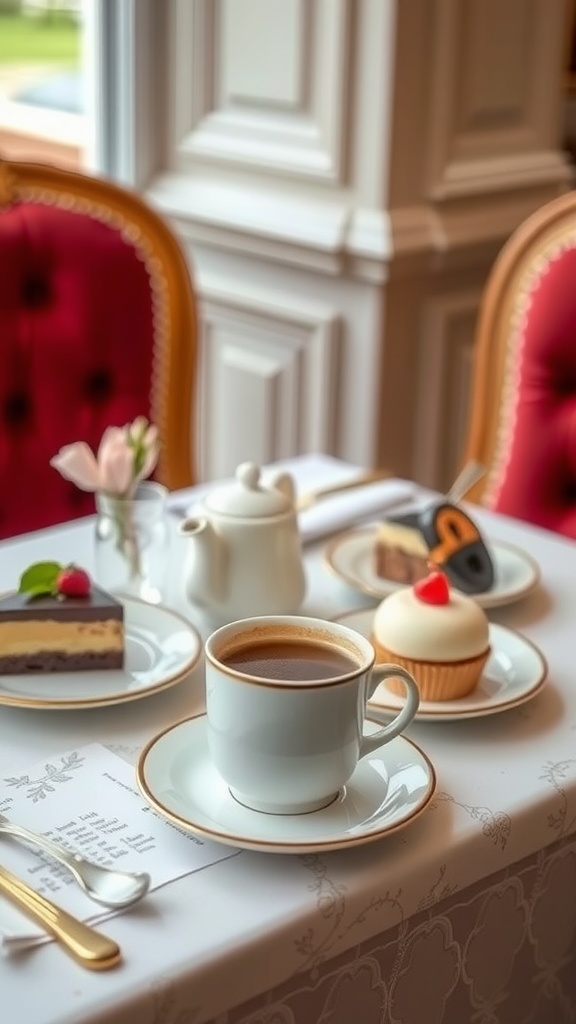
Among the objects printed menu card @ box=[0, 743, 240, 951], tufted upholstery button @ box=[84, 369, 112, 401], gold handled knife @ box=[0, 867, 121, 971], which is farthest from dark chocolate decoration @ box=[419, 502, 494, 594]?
tufted upholstery button @ box=[84, 369, 112, 401]

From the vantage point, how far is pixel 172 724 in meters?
0.85

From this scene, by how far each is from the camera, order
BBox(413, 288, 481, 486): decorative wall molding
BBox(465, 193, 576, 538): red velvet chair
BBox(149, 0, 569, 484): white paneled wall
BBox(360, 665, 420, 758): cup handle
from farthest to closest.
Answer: BBox(413, 288, 481, 486): decorative wall molding < BBox(149, 0, 569, 484): white paneled wall < BBox(465, 193, 576, 538): red velvet chair < BBox(360, 665, 420, 758): cup handle

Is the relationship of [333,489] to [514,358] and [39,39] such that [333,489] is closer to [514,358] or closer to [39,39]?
[514,358]

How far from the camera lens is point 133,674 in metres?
0.90

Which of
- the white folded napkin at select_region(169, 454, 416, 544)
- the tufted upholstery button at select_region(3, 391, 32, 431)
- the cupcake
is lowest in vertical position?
the tufted upholstery button at select_region(3, 391, 32, 431)

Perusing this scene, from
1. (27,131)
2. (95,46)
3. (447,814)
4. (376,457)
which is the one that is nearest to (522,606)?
(447,814)

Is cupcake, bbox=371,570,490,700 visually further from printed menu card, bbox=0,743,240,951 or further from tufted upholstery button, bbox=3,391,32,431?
tufted upholstery button, bbox=3,391,32,431

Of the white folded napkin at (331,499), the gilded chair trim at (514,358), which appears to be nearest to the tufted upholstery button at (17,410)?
the white folded napkin at (331,499)

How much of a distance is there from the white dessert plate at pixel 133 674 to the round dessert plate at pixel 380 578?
0.53 ft

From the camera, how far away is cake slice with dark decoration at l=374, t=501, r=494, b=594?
1.05 metres

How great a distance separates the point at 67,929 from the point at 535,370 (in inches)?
37.7

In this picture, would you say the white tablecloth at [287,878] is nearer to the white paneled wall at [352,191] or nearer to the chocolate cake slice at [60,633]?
→ the chocolate cake slice at [60,633]

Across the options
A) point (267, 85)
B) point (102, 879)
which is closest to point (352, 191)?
point (267, 85)

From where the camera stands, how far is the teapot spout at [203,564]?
37.3 inches
